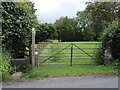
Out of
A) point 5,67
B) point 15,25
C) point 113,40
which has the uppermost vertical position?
point 15,25

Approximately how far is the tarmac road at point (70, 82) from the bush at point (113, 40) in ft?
5.97

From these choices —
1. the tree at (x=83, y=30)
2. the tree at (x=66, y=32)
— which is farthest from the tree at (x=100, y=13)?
the tree at (x=66, y=32)

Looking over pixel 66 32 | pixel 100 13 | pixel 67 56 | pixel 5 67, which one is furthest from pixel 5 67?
pixel 66 32

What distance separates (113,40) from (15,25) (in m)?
4.50

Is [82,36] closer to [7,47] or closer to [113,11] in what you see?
[113,11]

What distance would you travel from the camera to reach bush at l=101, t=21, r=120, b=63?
5.19m

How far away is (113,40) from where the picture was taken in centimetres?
539

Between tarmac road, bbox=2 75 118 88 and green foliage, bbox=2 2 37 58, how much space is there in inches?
68.3

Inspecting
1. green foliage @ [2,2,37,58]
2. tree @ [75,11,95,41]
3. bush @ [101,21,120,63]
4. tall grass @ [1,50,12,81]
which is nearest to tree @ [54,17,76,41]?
tree @ [75,11,95,41]

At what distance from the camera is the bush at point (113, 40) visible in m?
5.19

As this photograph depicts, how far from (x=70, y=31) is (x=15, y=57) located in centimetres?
3105

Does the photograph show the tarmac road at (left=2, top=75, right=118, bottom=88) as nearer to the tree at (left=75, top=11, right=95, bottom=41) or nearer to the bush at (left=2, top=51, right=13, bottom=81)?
the bush at (left=2, top=51, right=13, bottom=81)

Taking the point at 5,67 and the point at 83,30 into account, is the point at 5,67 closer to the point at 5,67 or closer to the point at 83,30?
the point at 5,67

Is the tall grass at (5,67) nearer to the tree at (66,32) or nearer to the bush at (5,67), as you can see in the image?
the bush at (5,67)
